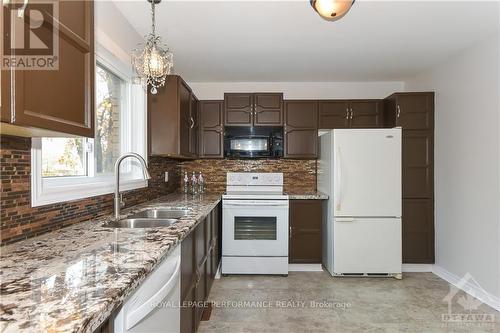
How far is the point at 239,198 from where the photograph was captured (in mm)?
3307

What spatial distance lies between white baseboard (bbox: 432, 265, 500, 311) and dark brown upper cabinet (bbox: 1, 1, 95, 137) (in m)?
3.28

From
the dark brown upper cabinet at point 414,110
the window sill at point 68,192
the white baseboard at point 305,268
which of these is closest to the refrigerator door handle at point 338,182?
the white baseboard at point 305,268

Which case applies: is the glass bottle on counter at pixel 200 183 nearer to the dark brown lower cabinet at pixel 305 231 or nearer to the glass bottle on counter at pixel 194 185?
the glass bottle on counter at pixel 194 185

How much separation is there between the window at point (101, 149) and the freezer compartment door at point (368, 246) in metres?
2.11

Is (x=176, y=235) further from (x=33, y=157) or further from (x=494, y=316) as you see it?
(x=494, y=316)

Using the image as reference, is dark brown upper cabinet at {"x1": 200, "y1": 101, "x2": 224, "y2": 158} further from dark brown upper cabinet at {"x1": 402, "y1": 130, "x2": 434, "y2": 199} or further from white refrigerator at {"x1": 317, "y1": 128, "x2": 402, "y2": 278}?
dark brown upper cabinet at {"x1": 402, "y1": 130, "x2": 434, "y2": 199}

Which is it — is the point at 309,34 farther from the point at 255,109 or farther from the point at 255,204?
the point at 255,204

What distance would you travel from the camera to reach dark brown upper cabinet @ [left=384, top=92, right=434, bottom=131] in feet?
11.2

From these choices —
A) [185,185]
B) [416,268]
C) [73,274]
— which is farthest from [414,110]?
[73,274]

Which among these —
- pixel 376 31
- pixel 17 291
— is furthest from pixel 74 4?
pixel 376 31

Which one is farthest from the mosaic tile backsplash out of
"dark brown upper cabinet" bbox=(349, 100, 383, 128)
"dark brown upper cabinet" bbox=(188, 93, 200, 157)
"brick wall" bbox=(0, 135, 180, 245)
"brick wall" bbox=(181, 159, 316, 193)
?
"dark brown upper cabinet" bbox=(349, 100, 383, 128)

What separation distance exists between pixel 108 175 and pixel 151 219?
54 centimetres

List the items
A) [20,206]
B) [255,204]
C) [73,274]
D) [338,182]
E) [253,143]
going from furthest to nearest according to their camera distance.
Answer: [253,143], [255,204], [338,182], [20,206], [73,274]

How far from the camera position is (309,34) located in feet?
8.39
